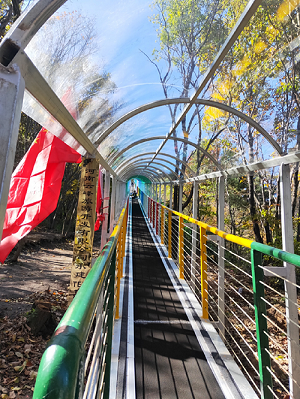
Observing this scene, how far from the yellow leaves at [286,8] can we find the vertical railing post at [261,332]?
1792 millimetres

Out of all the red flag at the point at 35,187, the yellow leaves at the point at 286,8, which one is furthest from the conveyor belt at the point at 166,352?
the yellow leaves at the point at 286,8

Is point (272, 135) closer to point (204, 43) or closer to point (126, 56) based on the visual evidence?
point (204, 43)

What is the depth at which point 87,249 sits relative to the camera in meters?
3.60

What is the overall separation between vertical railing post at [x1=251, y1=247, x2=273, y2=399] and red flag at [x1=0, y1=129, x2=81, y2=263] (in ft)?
6.69

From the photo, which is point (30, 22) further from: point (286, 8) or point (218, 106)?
point (218, 106)

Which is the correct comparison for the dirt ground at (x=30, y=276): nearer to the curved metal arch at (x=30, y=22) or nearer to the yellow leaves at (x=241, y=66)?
the curved metal arch at (x=30, y=22)

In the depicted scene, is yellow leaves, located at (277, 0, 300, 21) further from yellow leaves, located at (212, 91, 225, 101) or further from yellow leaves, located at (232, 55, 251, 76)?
yellow leaves, located at (212, 91, 225, 101)

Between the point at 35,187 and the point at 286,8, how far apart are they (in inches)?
112

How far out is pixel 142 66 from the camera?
113 inches

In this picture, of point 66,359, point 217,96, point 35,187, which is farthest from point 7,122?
point 217,96

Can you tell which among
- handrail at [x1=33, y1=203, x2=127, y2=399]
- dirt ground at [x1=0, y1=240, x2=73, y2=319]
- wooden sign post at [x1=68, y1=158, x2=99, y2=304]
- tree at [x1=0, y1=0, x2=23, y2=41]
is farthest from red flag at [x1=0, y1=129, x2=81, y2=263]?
tree at [x1=0, y1=0, x2=23, y2=41]

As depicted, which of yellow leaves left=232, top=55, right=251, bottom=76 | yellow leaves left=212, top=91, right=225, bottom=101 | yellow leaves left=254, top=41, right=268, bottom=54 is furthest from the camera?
yellow leaves left=212, top=91, right=225, bottom=101

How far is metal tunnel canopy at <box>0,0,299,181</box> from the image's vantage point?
1734 millimetres

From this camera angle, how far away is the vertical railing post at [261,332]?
1822 millimetres
